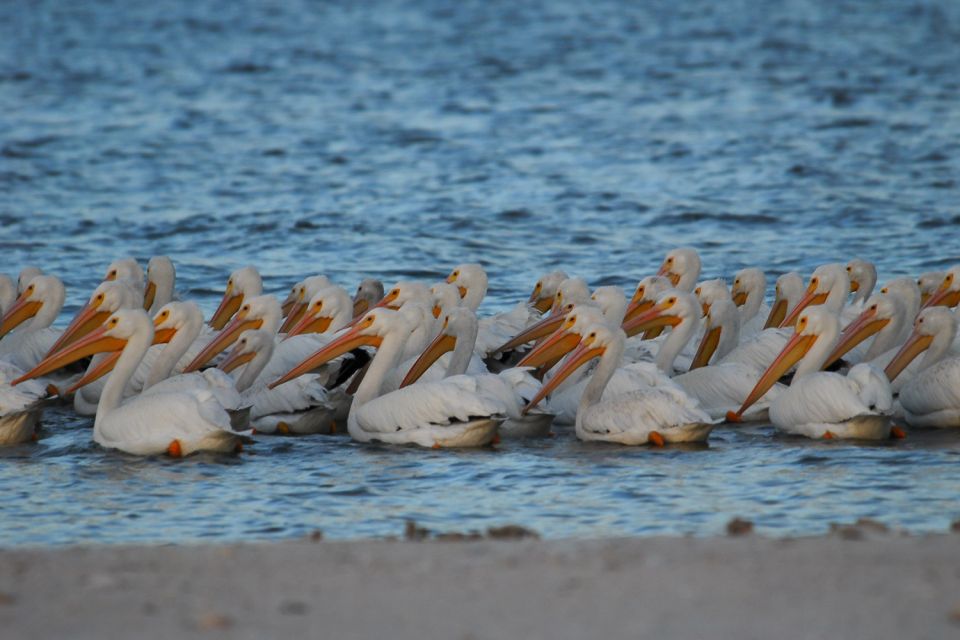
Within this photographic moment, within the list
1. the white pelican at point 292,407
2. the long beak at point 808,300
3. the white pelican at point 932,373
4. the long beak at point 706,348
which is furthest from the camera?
the long beak at point 808,300

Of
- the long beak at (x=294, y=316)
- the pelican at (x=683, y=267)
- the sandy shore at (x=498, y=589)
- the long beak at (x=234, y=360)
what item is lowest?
the sandy shore at (x=498, y=589)

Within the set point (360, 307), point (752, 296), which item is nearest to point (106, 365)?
point (360, 307)

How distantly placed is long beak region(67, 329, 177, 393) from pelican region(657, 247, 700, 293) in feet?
11.1

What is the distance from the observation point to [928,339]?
8062 millimetres

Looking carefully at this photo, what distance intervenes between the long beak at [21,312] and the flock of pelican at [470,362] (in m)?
0.01

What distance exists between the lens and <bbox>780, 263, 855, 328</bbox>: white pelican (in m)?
9.28

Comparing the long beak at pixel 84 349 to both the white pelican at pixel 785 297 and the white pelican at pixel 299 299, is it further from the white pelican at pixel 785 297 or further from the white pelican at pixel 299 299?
the white pelican at pixel 785 297

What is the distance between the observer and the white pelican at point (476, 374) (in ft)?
24.9

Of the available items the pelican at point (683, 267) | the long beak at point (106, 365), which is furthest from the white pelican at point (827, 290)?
the long beak at point (106, 365)

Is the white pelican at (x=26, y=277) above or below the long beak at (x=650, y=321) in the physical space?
above

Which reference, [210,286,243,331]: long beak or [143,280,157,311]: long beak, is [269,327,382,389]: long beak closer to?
[210,286,243,331]: long beak

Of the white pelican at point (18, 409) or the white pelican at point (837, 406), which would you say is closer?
the white pelican at point (837, 406)

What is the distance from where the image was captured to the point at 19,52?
29328mm

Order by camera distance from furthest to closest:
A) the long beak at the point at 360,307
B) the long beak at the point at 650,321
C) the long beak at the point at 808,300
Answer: the long beak at the point at 360,307 → the long beak at the point at 808,300 → the long beak at the point at 650,321
